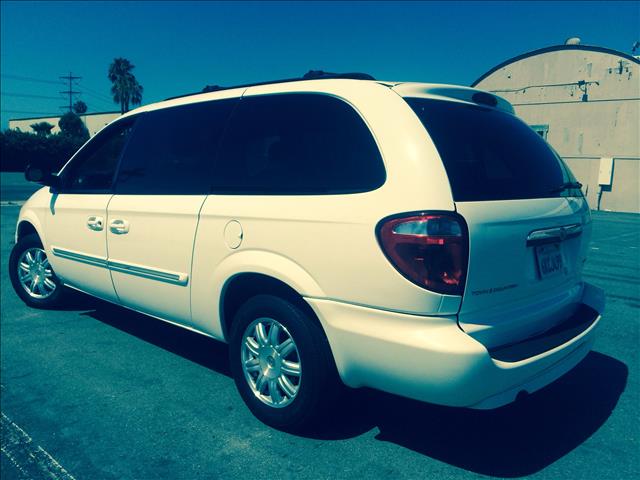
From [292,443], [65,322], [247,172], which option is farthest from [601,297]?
[65,322]

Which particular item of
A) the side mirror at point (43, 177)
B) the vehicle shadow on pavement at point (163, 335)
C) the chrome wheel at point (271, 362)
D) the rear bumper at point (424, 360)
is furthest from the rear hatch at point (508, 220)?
the side mirror at point (43, 177)

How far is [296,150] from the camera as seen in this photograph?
2797 mm

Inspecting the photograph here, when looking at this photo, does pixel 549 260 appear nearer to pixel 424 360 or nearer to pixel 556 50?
pixel 424 360

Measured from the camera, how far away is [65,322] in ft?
15.6

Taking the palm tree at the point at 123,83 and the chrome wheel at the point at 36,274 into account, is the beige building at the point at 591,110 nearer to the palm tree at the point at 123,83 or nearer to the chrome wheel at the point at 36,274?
the chrome wheel at the point at 36,274

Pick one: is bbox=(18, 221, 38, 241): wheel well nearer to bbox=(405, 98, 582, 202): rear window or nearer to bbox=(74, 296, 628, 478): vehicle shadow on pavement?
bbox=(74, 296, 628, 478): vehicle shadow on pavement

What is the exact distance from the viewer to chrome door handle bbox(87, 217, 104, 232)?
3887 mm

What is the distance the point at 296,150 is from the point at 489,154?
41.0 inches

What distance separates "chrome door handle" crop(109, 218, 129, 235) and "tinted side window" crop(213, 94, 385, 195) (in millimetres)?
942

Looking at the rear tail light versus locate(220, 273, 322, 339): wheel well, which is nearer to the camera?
the rear tail light

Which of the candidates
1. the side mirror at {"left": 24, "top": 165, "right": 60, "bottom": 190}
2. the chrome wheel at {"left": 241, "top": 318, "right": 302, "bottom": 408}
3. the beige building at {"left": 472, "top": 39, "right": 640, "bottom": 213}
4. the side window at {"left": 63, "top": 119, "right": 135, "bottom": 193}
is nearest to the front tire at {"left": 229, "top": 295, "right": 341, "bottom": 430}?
the chrome wheel at {"left": 241, "top": 318, "right": 302, "bottom": 408}

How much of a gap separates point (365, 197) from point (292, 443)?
4.58 feet

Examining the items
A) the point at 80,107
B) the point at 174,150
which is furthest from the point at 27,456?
the point at 80,107

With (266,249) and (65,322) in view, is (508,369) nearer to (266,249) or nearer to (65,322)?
(266,249)
